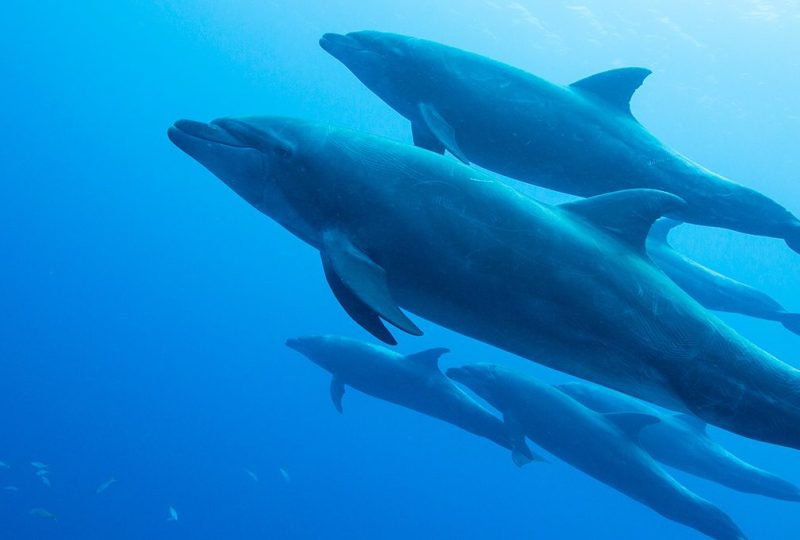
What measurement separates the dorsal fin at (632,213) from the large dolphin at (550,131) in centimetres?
127

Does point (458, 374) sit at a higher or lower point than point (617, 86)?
lower

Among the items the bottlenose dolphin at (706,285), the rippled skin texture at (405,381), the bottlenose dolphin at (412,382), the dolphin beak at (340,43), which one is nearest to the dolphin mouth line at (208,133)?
the dolphin beak at (340,43)

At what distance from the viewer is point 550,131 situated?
561cm

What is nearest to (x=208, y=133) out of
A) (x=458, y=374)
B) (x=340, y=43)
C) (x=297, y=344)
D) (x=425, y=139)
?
(x=425, y=139)

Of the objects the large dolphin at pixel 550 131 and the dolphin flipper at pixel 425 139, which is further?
the dolphin flipper at pixel 425 139

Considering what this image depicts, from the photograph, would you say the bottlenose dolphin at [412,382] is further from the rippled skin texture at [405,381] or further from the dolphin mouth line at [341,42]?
the dolphin mouth line at [341,42]

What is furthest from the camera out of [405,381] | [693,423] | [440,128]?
[405,381]

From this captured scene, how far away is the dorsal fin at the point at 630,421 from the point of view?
1043cm

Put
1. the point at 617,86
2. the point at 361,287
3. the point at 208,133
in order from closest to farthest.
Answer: the point at 361,287, the point at 208,133, the point at 617,86

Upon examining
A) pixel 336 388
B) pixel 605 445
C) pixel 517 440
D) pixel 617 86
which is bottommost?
pixel 336 388

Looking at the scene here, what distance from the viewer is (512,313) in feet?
12.9

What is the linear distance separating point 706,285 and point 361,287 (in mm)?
7902

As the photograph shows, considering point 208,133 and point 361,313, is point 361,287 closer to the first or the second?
point 361,313

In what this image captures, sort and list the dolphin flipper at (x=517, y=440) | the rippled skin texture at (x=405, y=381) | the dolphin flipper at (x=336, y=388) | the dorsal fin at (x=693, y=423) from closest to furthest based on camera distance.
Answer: the dolphin flipper at (x=517, y=440) → the rippled skin texture at (x=405, y=381) → the dorsal fin at (x=693, y=423) → the dolphin flipper at (x=336, y=388)
